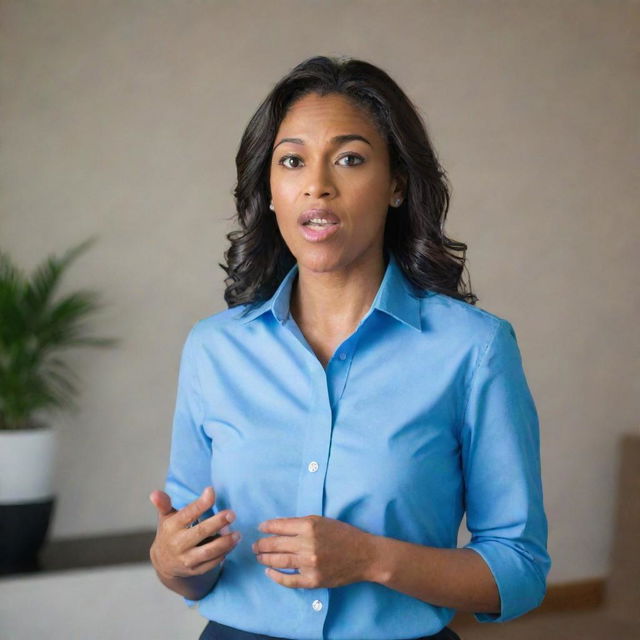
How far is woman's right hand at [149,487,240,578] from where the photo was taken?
1226 millimetres

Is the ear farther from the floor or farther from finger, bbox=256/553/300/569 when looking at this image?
the floor

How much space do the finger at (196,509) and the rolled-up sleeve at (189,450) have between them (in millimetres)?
222

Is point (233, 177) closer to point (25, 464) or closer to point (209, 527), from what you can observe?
point (25, 464)

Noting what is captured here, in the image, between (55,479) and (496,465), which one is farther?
(55,479)

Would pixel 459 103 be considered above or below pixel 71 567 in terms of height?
above

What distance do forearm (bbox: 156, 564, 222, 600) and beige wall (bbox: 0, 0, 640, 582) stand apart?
2.22m

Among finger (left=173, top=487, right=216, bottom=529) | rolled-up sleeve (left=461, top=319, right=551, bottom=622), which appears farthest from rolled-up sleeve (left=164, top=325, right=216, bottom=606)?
rolled-up sleeve (left=461, top=319, right=551, bottom=622)

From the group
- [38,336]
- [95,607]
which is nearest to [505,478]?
[95,607]

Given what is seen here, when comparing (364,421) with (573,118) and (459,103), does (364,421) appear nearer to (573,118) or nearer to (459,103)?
(459,103)

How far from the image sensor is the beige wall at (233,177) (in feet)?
11.2

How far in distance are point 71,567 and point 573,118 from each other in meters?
2.89

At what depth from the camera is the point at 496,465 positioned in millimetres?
1278

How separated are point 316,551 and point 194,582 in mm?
259

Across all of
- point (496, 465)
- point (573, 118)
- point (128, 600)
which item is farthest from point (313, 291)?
point (573, 118)
